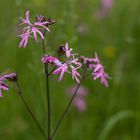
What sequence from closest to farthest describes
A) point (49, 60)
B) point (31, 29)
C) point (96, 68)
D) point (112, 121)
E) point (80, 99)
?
1. point (49, 60)
2. point (31, 29)
3. point (96, 68)
4. point (112, 121)
5. point (80, 99)

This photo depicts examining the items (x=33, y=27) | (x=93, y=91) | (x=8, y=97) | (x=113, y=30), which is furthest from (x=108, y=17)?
(x=33, y=27)

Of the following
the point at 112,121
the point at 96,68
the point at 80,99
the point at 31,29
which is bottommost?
the point at 112,121

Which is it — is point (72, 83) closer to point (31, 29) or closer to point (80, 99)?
point (80, 99)

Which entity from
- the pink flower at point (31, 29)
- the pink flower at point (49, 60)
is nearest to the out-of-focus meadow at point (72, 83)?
the pink flower at point (31, 29)

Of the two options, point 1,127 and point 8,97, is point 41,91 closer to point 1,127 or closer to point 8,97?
point 1,127

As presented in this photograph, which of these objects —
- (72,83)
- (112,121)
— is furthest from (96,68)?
(72,83)

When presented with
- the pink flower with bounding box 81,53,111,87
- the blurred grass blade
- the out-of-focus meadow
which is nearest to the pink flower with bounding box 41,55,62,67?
the pink flower with bounding box 81,53,111,87

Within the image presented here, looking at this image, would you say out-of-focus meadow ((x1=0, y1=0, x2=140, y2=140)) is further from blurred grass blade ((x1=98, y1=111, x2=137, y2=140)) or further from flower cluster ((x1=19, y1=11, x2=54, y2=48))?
flower cluster ((x1=19, y1=11, x2=54, y2=48))

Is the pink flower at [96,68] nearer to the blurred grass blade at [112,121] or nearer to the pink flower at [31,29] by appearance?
the pink flower at [31,29]

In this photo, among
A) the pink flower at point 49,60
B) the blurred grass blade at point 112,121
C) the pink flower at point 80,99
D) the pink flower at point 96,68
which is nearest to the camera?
the pink flower at point 49,60
